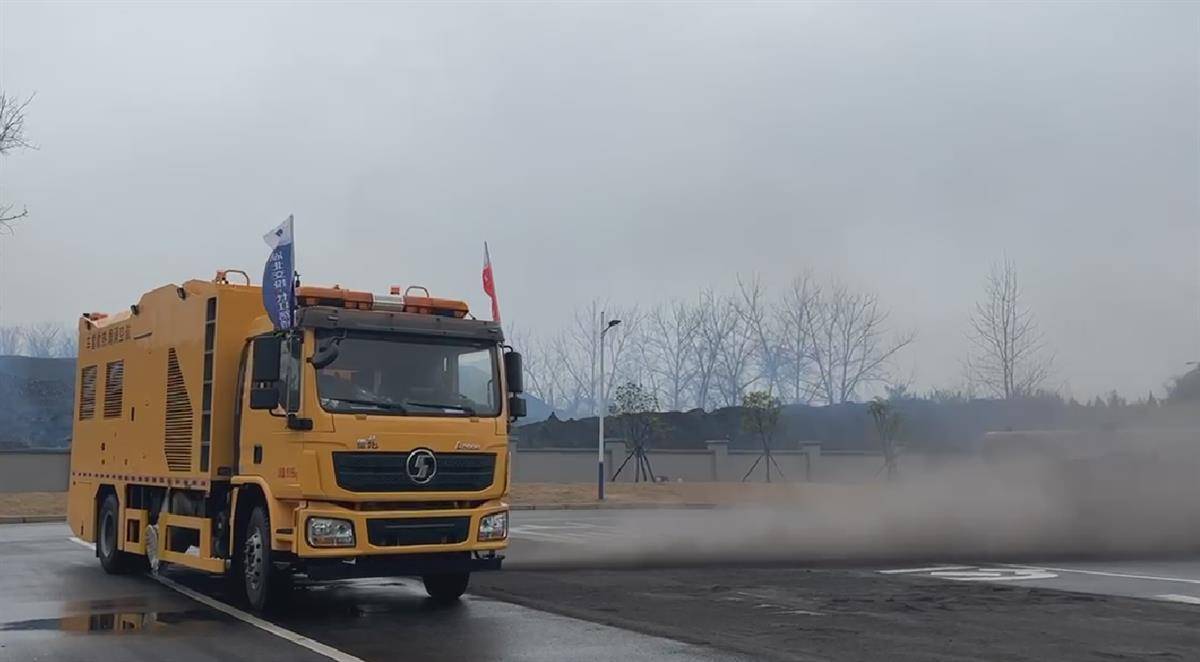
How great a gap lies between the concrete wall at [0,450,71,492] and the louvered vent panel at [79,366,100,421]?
2562cm

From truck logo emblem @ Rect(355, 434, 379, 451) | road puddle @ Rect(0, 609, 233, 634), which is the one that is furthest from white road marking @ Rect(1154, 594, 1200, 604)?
road puddle @ Rect(0, 609, 233, 634)

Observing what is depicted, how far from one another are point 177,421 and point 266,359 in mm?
2720

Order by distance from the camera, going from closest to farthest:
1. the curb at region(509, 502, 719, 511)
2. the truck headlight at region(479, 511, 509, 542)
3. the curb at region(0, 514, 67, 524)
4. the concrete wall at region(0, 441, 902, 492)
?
1. the truck headlight at region(479, 511, 509, 542)
2. the curb at region(0, 514, 67, 524)
3. the curb at region(509, 502, 719, 511)
4. the concrete wall at region(0, 441, 902, 492)

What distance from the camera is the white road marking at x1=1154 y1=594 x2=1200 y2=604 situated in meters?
12.7

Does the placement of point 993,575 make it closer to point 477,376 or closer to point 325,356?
point 477,376

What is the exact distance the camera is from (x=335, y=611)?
11828 mm

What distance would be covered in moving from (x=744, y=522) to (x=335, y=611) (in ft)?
53.0

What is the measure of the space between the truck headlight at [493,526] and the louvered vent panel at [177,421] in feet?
11.5

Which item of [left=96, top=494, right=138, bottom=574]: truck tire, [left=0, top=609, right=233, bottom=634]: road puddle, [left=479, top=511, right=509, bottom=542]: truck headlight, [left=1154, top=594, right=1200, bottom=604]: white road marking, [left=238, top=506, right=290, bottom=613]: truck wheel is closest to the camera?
[left=0, top=609, right=233, bottom=634]: road puddle

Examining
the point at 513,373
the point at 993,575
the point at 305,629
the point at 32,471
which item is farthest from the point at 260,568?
the point at 32,471

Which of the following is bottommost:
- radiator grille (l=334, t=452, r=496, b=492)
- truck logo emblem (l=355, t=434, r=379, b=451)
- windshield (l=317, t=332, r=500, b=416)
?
radiator grille (l=334, t=452, r=496, b=492)

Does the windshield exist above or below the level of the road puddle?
above

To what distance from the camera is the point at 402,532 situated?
1109cm

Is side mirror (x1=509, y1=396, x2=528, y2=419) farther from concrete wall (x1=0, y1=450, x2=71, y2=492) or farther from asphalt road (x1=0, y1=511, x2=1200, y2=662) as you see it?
concrete wall (x1=0, y1=450, x2=71, y2=492)
